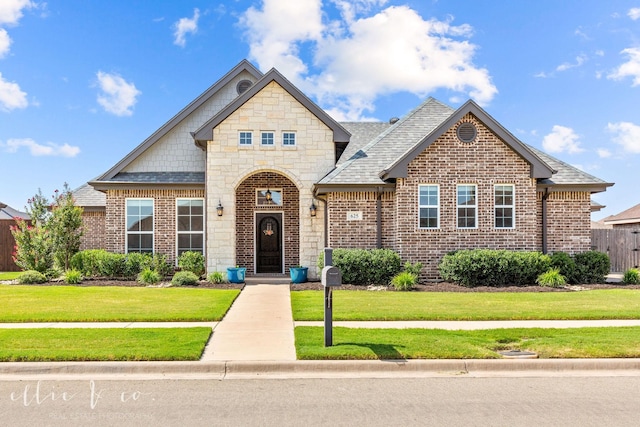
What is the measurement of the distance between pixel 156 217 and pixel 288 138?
5837 millimetres

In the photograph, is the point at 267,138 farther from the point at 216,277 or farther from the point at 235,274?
the point at 216,277

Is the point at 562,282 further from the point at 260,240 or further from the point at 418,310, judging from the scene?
the point at 260,240

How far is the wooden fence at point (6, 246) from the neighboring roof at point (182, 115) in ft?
28.2

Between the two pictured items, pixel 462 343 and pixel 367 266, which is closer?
pixel 462 343

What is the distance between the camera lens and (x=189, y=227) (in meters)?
18.8

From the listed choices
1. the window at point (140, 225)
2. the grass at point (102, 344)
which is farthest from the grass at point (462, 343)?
the window at point (140, 225)

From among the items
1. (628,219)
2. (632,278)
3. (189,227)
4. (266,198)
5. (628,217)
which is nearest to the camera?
(632,278)

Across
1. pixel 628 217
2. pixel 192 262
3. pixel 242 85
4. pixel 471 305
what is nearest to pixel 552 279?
pixel 471 305

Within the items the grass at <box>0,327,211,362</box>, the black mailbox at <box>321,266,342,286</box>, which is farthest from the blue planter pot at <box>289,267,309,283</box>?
the black mailbox at <box>321,266,342,286</box>

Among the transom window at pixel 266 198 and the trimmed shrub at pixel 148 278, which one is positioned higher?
the transom window at pixel 266 198

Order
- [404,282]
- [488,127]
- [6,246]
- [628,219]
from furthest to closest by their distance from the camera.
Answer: [628,219] < [6,246] < [488,127] < [404,282]

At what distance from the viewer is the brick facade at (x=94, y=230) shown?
68.2ft

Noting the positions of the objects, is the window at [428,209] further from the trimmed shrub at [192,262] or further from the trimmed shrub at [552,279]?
the trimmed shrub at [192,262]

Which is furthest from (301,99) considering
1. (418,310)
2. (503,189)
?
(418,310)
